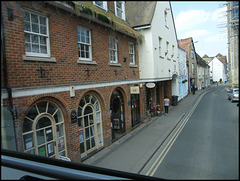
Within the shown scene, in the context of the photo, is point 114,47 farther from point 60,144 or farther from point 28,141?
point 60,144

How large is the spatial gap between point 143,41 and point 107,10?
44 cm

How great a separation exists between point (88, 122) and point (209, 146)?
2691 mm

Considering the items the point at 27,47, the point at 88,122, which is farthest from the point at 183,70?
the point at 88,122

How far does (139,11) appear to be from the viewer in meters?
1.21

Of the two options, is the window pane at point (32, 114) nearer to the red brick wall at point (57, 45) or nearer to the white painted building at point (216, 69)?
the red brick wall at point (57, 45)

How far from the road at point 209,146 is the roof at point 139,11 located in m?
0.70

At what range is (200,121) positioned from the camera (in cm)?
95

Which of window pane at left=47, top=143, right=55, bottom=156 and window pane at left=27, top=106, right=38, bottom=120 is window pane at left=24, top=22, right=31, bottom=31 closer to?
window pane at left=27, top=106, right=38, bottom=120

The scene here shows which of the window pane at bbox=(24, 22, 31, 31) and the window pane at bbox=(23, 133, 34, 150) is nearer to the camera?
the window pane at bbox=(24, 22, 31, 31)

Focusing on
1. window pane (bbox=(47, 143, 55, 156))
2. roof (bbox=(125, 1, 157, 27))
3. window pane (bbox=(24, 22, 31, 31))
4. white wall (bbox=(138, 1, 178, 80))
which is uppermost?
roof (bbox=(125, 1, 157, 27))

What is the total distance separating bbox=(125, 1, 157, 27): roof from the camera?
1.06 meters

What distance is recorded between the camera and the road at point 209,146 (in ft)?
2.25

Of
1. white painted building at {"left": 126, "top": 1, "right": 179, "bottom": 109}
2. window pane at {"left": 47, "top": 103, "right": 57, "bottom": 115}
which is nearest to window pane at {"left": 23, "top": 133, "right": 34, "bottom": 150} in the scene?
window pane at {"left": 47, "top": 103, "right": 57, "bottom": 115}

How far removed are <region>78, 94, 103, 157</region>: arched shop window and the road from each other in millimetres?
1776
